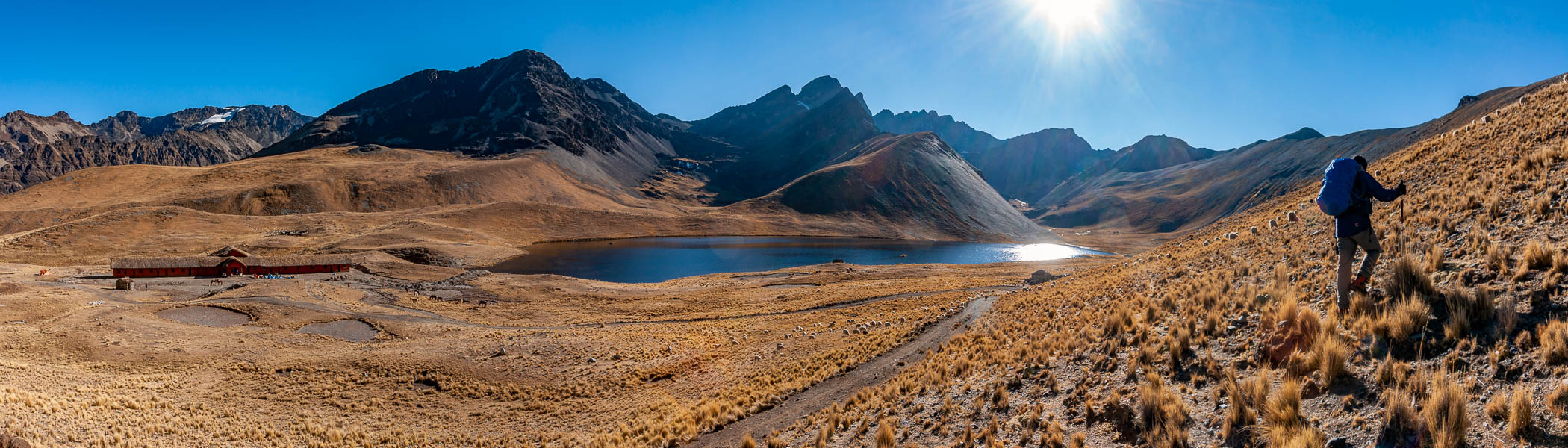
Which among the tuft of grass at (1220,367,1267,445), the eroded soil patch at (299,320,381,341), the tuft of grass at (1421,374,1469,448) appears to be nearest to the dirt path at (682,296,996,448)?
the tuft of grass at (1220,367,1267,445)

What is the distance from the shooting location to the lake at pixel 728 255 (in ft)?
262

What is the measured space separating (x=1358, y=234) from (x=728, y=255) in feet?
310

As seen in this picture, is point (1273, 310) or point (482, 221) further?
point (482, 221)

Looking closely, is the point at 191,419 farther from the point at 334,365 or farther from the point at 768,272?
the point at 768,272

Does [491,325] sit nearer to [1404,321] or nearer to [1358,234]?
[1358,234]

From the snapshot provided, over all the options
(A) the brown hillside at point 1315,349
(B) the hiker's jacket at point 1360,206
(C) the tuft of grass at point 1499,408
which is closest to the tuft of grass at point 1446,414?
(A) the brown hillside at point 1315,349

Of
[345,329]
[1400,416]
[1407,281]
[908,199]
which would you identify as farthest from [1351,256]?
[908,199]

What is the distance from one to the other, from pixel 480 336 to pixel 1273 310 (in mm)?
33271

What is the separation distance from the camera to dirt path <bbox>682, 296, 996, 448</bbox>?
48.3 ft

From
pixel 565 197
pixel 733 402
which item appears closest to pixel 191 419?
pixel 733 402

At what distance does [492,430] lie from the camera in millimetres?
19141

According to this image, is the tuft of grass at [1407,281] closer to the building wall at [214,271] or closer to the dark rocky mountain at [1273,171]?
the building wall at [214,271]

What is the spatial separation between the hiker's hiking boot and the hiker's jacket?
65 cm

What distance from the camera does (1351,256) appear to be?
28.1 feet
